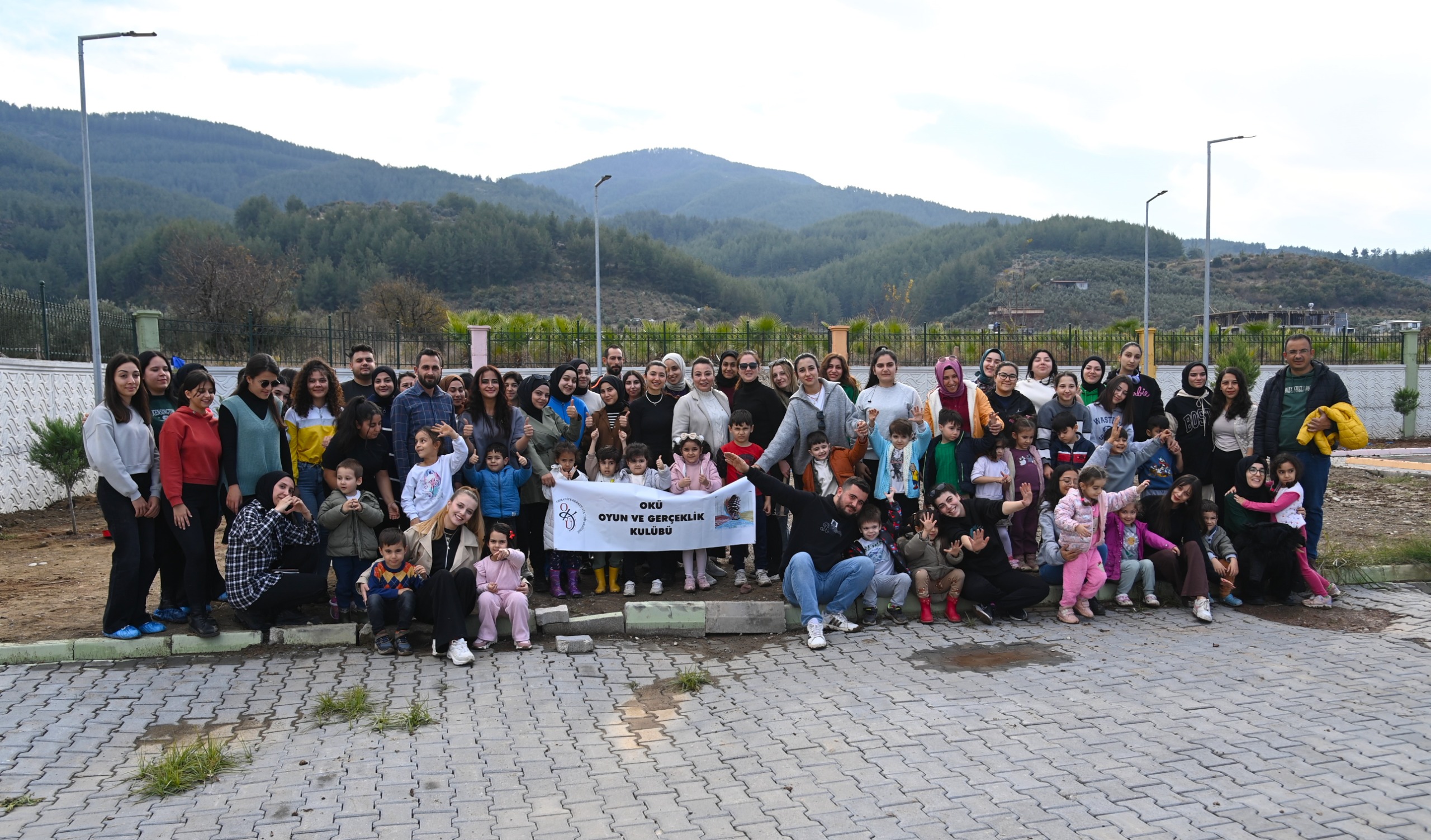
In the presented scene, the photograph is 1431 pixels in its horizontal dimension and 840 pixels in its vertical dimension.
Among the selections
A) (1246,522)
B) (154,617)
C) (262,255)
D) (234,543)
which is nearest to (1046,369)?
(1246,522)

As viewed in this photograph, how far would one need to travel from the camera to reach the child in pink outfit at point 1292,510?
7695mm

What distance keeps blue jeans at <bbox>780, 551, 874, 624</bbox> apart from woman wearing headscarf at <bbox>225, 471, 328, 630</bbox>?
3.48 meters

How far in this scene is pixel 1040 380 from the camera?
8.95 metres

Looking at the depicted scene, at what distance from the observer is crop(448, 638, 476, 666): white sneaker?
6.29 metres

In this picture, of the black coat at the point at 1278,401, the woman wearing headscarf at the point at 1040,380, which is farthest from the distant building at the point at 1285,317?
the woman wearing headscarf at the point at 1040,380

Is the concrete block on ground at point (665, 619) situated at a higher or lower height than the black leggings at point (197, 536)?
lower

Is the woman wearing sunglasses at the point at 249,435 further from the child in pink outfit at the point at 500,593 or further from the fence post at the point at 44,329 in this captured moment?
the fence post at the point at 44,329

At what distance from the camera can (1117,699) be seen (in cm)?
563

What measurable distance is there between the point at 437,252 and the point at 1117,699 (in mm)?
67607

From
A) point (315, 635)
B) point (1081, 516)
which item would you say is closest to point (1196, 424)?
point (1081, 516)

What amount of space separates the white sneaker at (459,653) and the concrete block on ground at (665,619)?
1.20 m

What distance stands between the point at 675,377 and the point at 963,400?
2.56 metres

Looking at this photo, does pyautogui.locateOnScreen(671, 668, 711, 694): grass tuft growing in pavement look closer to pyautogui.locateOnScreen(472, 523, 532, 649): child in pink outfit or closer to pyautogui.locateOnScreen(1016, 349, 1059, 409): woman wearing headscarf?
pyautogui.locateOnScreen(472, 523, 532, 649): child in pink outfit

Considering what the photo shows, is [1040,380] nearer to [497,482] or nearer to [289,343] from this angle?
[497,482]
